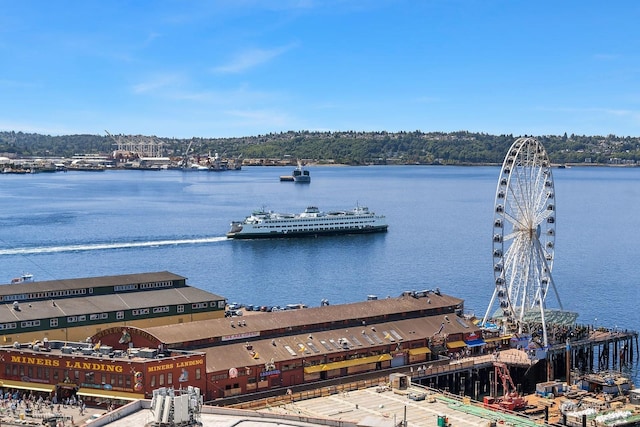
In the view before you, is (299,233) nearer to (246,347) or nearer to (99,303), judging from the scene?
(99,303)

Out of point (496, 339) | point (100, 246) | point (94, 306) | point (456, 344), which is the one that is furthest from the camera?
point (100, 246)

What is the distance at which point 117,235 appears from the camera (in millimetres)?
145000

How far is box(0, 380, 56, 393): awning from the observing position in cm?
5038

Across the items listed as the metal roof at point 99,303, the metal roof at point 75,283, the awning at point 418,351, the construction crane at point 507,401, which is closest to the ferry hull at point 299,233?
the metal roof at point 75,283

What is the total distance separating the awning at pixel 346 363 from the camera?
58.2m

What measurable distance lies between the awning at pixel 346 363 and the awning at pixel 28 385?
1638 centimetres

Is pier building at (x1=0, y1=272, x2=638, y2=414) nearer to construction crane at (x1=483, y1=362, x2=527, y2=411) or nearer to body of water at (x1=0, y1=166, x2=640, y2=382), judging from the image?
construction crane at (x1=483, y1=362, x2=527, y2=411)

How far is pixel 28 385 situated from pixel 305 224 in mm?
102741

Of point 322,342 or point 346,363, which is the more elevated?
point 322,342

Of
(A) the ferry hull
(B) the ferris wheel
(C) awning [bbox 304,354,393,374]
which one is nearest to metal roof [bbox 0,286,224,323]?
(C) awning [bbox 304,354,393,374]

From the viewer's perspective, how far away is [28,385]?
51.2 meters

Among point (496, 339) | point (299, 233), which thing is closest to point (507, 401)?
point (496, 339)

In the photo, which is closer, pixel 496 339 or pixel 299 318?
pixel 299 318

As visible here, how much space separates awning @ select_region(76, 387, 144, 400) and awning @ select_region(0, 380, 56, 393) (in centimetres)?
205
